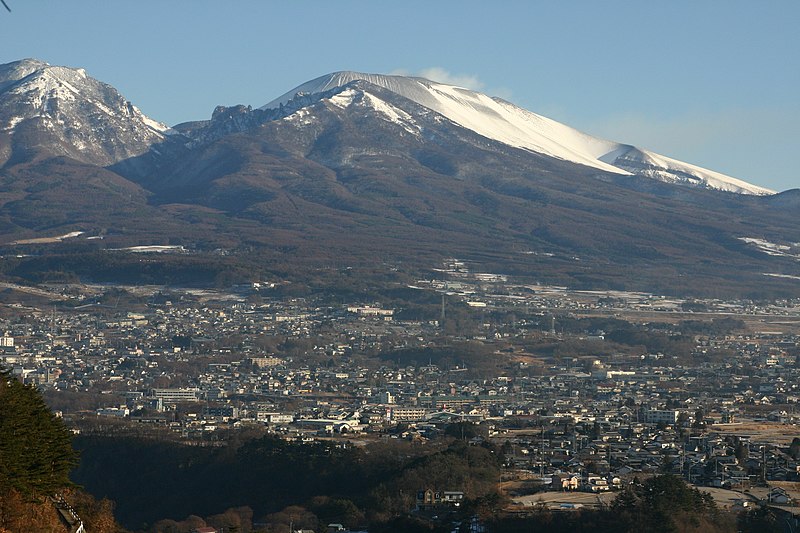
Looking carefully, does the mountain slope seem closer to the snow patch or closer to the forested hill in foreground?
the snow patch

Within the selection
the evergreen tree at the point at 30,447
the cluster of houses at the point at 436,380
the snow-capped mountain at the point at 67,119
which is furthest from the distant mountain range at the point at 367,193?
the evergreen tree at the point at 30,447

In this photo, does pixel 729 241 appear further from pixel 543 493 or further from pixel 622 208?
pixel 543 493

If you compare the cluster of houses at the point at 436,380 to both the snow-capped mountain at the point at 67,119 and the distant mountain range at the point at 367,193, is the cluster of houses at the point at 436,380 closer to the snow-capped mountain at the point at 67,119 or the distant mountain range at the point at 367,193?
the distant mountain range at the point at 367,193

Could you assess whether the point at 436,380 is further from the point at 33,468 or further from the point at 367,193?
the point at 367,193

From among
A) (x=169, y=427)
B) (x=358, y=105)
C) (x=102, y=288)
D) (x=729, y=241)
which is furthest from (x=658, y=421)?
(x=358, y=105)

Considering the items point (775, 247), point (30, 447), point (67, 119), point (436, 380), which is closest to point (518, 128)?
point (67, 119)

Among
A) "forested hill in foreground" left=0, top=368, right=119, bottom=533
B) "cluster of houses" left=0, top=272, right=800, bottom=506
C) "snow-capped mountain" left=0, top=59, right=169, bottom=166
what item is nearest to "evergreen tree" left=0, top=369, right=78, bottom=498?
"forested hill in foreground" left=0, top=368, right=119, bottom=533
